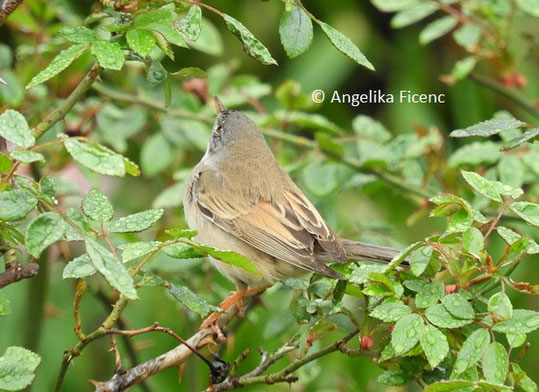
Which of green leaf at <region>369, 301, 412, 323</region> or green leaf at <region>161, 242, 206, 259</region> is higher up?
green leaf at <region>161, 242, 206, 259</region>

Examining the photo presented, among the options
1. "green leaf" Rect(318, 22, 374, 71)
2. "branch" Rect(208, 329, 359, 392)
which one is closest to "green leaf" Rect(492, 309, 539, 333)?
"branch" Rect(208, 329, 359, 392)

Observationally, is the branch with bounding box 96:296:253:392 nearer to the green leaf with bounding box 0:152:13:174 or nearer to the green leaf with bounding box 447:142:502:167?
the green leaf with bounding box 0:152:13:174

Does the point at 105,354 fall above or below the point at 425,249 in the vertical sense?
below

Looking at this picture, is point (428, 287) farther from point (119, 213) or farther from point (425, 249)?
point (119, 213)

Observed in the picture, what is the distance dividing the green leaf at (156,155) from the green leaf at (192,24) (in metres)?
1.67

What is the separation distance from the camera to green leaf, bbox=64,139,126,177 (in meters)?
1.56

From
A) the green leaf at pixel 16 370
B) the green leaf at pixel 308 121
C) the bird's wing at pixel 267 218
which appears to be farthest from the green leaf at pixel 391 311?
the green leaf at pixel 308 121

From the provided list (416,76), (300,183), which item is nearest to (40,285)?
(300,183)

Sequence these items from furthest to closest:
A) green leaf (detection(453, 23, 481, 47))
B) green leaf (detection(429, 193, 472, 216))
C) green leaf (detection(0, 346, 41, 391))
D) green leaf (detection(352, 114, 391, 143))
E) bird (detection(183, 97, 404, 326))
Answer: green leaf (detection(352, 114, 391, 143)), green leaf (detection(453, 23, 481, 47)), bird (detection(183, 97, 404, 326)), green leaf (detection(429, 193, 472, 216)), green leaf (detection(0, 346, 41, 391))

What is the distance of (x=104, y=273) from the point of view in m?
1.48

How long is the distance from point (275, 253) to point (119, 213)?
48.7 inches

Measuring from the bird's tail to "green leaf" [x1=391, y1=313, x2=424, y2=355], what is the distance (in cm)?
105

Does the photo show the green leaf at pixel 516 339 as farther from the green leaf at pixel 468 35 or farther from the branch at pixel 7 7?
the green leaf at pixel 468 35

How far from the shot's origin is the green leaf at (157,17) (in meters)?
1.86
